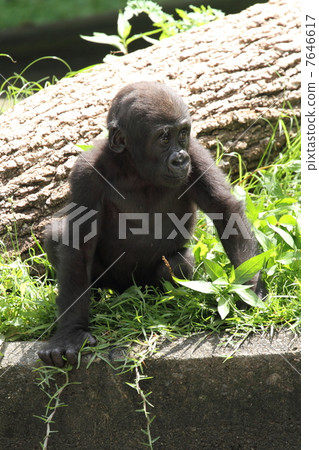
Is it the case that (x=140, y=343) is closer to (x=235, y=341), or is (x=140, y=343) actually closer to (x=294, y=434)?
(x=235, y=341)

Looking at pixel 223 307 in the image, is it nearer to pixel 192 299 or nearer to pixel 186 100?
pixel 192 299

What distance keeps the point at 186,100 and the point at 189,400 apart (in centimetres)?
224

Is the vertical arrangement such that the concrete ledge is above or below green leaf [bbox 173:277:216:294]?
below

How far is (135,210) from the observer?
378 centimetres

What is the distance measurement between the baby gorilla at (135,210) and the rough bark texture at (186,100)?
0.55 metres

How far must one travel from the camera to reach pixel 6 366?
3.30 metres

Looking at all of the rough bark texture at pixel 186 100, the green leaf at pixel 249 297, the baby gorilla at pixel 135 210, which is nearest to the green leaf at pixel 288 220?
the baby gorilla at pixel 135 210

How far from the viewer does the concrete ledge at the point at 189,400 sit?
3158 mm

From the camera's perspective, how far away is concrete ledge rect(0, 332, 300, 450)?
3.16 metres

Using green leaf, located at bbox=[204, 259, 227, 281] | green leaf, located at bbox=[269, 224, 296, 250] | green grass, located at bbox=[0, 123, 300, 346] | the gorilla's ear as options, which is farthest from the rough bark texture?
green leaf, located at bbox=[204, 259, 227, 281]

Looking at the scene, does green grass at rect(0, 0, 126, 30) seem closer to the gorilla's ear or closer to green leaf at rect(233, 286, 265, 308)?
the gorilla's ear

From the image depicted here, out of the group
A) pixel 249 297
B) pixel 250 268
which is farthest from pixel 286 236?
pixel 249 297

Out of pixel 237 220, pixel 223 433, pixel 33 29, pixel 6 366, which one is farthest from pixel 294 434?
pixel 33 29

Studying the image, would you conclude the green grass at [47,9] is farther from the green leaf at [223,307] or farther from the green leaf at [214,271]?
the green leaf at [223,307]
